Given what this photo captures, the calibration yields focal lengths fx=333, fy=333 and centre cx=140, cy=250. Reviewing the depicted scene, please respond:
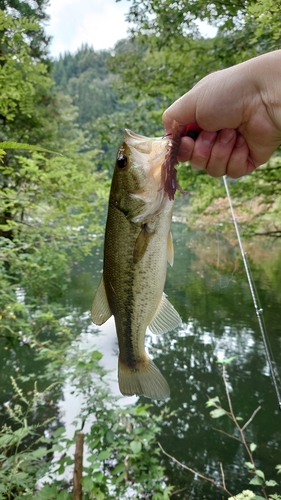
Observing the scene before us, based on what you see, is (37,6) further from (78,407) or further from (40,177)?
(78,407)

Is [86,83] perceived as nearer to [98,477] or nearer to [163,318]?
[98,477]

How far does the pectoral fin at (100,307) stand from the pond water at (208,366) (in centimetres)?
342

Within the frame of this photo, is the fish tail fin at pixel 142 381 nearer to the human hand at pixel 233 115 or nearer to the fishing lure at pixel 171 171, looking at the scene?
the fishing lure at pixel 171 171

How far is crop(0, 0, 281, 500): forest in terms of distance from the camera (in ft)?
9.70

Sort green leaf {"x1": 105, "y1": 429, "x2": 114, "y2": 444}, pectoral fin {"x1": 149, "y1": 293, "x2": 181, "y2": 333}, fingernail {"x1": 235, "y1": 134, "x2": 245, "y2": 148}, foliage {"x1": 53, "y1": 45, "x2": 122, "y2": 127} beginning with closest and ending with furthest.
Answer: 1. pectoral fin {"x1": 149, "y1": 293, "x2": 181, "y2": 333}
2. fingernail {"x1": 235, "y1": 134, "x2": 245, "y2": 148}
3. green leaf {"x1": 105, "y1": 429, "x2": 114, "y2": 444}
4. foliage {"x1": 53, "y1": 45, "x2": 122, "y2": 127}

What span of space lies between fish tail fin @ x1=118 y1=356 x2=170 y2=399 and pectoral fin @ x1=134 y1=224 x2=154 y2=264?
0.52 metres

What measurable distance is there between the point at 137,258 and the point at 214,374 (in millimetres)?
6164

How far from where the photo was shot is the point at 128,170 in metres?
1.45

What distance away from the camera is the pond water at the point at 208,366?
4633 millimetres

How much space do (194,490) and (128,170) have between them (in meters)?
4.29

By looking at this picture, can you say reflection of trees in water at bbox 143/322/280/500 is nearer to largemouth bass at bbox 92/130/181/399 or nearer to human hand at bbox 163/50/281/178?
largemouth bass at bbox 92/130/181/399

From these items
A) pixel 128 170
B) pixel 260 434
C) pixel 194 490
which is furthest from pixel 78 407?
pixel 128 170

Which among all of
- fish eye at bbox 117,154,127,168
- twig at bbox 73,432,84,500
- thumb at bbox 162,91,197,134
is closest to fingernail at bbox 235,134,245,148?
thumb at bbox 162,91,197,134

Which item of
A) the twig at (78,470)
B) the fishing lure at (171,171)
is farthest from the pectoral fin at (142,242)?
the twig at (78,470)
